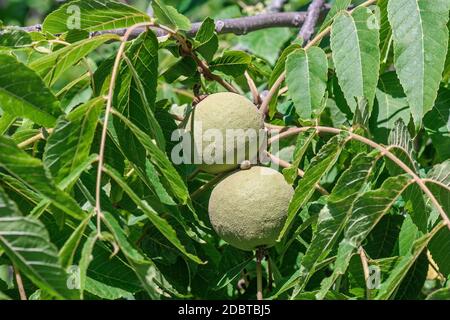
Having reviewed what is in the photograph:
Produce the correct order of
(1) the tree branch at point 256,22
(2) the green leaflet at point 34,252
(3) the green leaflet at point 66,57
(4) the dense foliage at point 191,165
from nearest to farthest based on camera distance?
(2) the green leaflet at point 34,252 < (4) the dense foliage at point 191,165 < (3) the green leaflet at point 66,57 < (1) the tree branch at point 256,22

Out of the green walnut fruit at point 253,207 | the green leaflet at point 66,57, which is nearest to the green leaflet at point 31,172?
the green leaflet at point 66,57

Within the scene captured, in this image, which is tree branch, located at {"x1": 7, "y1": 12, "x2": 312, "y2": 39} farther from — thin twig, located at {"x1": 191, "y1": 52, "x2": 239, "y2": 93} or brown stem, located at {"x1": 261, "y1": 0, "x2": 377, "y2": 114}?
brown stem, located at {"x1": 261, "y1": 0, "x2": 377, "y2": 114}

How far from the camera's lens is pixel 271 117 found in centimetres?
204

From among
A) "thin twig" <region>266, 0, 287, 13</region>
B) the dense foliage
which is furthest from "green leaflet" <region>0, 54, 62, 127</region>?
"thin twig" <region>266, 0, 287, 13</region>

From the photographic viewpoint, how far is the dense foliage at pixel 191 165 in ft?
4.58

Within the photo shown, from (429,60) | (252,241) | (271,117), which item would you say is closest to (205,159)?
(252,241)

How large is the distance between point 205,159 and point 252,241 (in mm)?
218

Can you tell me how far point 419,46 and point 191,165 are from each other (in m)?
0.62

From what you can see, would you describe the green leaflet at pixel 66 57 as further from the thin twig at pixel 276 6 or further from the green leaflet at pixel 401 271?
the thin twig at pixel 276 6

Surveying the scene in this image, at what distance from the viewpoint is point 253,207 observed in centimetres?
167

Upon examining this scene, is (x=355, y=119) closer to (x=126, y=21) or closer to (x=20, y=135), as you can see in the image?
(x=126, y=21)

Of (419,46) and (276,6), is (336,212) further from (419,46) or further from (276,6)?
(276,6)

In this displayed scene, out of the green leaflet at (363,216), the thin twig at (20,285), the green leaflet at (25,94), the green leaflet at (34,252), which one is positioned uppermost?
the green leaflet at (25,94)

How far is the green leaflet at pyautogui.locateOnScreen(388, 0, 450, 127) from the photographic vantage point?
1627mm
